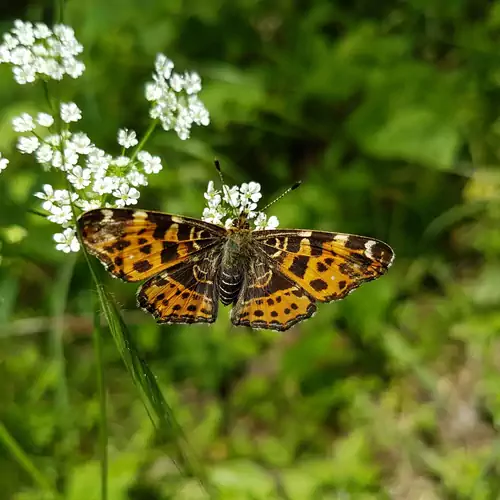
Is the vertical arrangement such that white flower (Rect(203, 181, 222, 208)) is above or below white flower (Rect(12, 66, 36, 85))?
below

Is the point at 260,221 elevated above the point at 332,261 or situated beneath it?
elevated above

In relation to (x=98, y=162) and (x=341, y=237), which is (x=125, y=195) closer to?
(x=98, y=162)

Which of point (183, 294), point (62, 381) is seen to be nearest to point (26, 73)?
point (183, 294)

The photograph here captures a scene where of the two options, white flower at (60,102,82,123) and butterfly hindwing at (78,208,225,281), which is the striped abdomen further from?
white flower at (60,102,82,123)

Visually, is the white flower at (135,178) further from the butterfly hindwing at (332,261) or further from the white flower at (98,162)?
the butterfly hindwing at (332,261)

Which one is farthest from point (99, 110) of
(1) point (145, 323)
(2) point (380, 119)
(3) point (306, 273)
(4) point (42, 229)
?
(3) point (306, 273)

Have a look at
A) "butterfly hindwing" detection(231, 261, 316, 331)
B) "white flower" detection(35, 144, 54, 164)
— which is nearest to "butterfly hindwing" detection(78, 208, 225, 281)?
"butterfly hindwing" detection(231, 261, 316, 331)

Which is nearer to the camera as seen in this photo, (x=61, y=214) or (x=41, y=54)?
(x=61, y=214)
